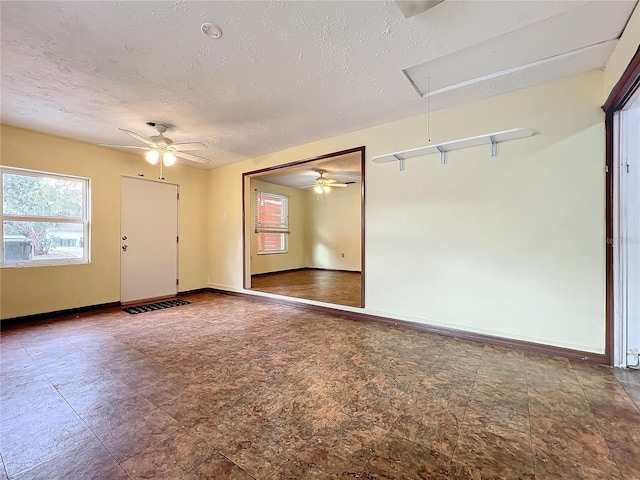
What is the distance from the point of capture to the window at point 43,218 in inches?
144

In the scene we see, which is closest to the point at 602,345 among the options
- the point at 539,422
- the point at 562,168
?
the point at 539,422

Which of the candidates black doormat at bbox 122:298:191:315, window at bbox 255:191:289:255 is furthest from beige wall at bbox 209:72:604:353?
window at bbox 255:191:289:255

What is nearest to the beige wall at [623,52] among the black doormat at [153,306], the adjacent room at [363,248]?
the adjacent room at [363,248]

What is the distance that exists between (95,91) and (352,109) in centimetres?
262

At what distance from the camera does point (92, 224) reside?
14.2ft

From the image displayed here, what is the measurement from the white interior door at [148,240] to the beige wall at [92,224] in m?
0.11

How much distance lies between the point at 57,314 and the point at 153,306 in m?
1.19

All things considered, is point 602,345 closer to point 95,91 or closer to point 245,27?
point 245,27

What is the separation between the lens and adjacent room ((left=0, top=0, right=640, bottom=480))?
1.56 meters

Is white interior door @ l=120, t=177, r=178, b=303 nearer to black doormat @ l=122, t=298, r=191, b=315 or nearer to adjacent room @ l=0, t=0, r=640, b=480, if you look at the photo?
adjacent room @ l=0, t=0, r=640, b=480

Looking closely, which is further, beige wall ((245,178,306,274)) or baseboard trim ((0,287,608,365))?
beige wall ((245,178,306,274))

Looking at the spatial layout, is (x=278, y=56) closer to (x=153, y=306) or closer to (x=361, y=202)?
(x=361, y=202)

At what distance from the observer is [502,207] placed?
2857 mm

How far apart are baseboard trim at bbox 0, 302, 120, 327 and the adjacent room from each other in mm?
32
